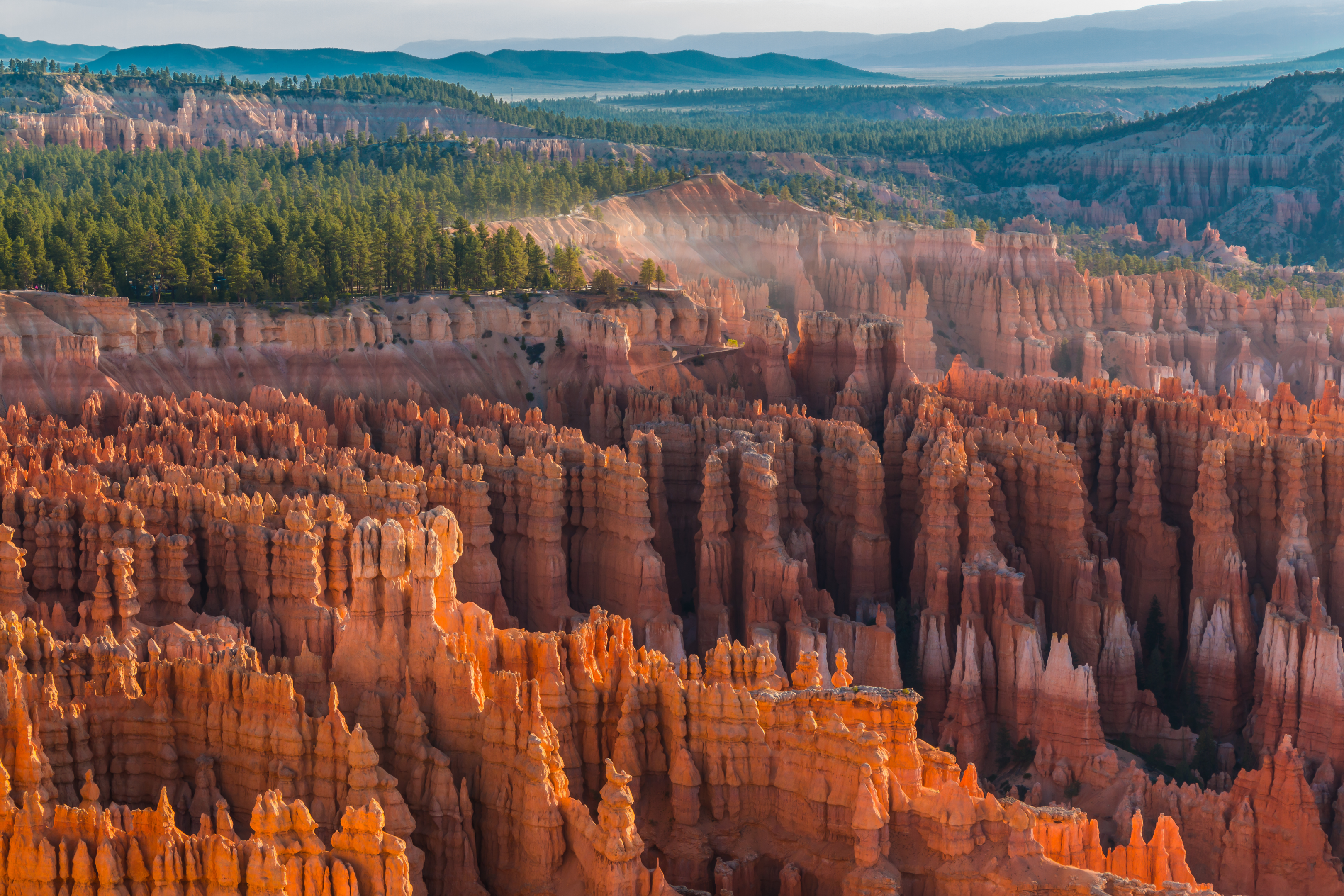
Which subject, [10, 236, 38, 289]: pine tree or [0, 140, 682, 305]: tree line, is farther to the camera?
[0, 140, 682, 305]: tree line

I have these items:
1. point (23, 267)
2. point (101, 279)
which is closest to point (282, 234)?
point (101, 279)

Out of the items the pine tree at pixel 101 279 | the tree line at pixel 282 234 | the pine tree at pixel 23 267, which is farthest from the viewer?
the tree line at pixel 282 234

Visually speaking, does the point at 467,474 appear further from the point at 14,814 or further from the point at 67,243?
the point at 67,243

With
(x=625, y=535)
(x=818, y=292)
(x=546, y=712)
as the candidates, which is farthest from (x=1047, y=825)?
(x=818, y=292)

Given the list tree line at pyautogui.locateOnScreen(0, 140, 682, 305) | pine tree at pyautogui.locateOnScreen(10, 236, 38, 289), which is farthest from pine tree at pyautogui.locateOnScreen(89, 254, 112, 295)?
pine tree at pyautogui.locateOnScreen(10, 236, 38, 289)

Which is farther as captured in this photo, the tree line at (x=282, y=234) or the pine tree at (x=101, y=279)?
the tree line at (x=282, y=234)

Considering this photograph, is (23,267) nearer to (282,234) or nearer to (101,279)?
(101,279)

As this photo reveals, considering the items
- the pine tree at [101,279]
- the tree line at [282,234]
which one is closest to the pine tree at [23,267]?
the tree line at [282,234]

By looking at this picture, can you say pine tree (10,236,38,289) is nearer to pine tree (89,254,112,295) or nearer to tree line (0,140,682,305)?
tree line (0,140,682,305)

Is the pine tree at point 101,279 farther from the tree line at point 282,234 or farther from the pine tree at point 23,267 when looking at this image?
the pine tree at point 23,267
